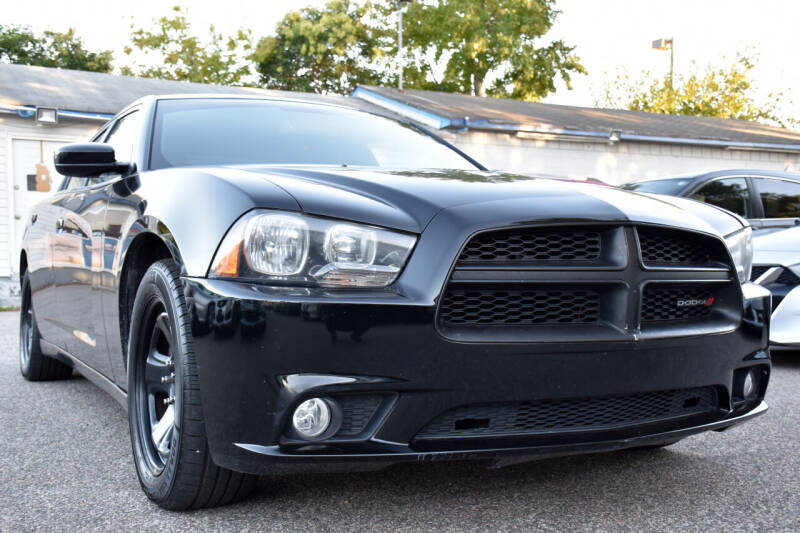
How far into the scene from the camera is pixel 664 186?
287 inches

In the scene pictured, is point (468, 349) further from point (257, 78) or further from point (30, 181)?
point (257, 78)

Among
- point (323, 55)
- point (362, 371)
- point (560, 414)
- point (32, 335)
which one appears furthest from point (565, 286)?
point (323, 55)

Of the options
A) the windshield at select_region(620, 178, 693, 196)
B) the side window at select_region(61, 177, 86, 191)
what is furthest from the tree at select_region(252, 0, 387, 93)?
the side window at select_region(61, 177, 86, 191)

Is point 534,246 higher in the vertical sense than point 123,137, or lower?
lower

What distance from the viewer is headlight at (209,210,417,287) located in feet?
7.29

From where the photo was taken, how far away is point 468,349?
221cm

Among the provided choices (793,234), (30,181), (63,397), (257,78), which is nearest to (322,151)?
(63,397)

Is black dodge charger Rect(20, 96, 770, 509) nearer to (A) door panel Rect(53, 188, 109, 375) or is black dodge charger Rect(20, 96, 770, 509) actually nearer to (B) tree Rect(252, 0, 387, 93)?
(A) door panel Rect(53, 188, 109, 375)

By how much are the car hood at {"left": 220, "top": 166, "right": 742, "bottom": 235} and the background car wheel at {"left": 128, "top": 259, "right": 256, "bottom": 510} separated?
465 millimetres

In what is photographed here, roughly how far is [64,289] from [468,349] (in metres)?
2.49

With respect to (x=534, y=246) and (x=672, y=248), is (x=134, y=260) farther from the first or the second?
(x=672, y=248)

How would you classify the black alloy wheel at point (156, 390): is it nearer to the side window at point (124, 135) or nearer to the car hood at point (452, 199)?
the car hood at point (452, 199)

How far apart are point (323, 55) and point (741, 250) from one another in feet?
130

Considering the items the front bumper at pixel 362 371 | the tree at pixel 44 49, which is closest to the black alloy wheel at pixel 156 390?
the front bumper at pixel 362 371
